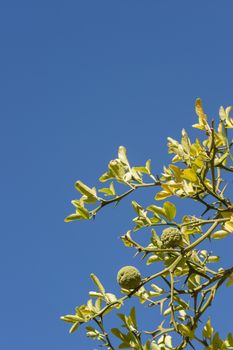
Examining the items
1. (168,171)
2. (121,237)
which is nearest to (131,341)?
(121,237)

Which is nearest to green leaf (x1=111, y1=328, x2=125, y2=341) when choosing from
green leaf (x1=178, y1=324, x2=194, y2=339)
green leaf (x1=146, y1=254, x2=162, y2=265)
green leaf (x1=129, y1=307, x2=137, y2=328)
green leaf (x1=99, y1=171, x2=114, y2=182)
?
green leaf (x1=129, y1=307, x2=137, y2=328)

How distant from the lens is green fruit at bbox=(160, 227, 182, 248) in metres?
1.93

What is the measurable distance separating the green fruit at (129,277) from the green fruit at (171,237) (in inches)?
5.4

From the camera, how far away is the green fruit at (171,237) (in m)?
1.93

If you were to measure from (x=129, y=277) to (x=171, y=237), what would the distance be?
0.62 feet

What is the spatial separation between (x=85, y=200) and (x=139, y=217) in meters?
0.23

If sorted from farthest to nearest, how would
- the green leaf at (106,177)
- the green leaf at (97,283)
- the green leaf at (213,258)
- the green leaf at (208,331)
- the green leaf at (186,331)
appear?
the green leaf at (213,258) < the green leaf at (106,177) < the green leaf at (97,283) < the green leaf at (208,331) < the green leaf at (186,331)

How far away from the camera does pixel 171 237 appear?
6.32 ft

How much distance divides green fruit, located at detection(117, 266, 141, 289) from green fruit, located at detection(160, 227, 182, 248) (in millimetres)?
137

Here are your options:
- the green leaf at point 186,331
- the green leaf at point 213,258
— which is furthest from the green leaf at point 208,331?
the green leaf at point 213,258

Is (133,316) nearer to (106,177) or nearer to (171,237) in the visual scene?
(171,237)

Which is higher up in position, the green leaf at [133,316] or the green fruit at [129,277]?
the green fruit at [129,277]

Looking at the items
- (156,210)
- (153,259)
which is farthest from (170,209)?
(153,259)

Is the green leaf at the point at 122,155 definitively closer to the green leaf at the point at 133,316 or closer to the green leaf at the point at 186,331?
the green leaf at the point at 133,316
